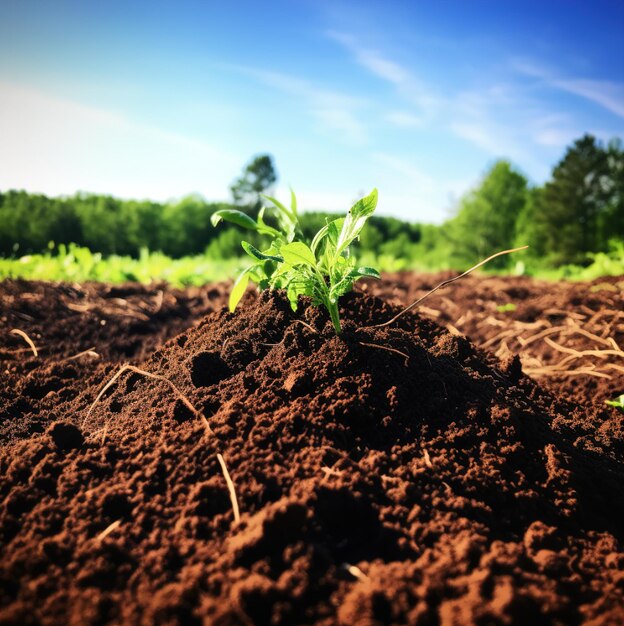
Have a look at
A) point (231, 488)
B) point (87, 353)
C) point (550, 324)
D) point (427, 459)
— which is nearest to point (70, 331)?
point (87, 353)

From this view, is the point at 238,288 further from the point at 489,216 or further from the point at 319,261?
the point at 489,216

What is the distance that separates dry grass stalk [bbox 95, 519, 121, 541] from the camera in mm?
1357

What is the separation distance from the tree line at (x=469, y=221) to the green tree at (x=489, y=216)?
67mm

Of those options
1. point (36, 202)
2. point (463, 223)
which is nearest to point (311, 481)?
point (36, 202)

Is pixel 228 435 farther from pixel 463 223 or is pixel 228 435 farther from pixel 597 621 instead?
pixel 463 223

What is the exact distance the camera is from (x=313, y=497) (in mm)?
1397

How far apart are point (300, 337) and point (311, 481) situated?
0.82 metres

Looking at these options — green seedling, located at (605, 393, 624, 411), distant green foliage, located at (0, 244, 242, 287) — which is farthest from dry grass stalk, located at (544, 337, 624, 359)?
distant green foliage, located at (0, 244, 242, 287)

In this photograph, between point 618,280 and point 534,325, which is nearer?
point 534,325

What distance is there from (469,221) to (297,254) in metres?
31.5

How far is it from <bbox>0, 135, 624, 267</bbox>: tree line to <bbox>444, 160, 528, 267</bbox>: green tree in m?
0.07

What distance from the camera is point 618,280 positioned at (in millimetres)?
4934

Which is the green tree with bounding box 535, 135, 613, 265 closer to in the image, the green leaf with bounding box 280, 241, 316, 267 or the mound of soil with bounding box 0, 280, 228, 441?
the mound of soil with bounding box 0, 280, 228, 441

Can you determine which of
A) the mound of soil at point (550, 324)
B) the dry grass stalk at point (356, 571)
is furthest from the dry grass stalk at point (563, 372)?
the dry grass stalk at point (356, 571)
